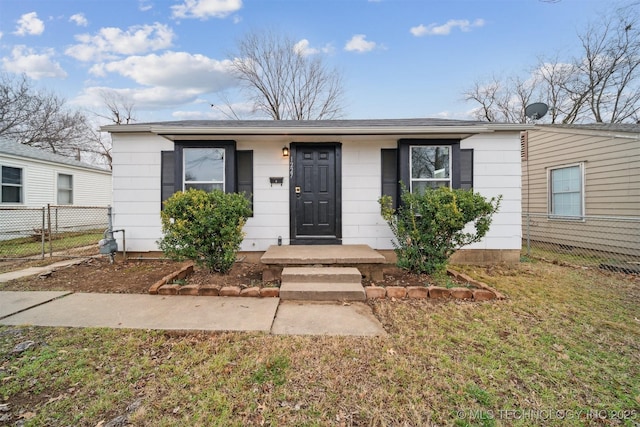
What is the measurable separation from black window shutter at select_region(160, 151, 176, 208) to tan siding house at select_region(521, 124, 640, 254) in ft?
27.6

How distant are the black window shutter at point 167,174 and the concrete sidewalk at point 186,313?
2.30m

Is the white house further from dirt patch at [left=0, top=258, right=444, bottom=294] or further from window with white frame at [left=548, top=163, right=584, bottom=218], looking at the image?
window with white frame at [left=548, top=163, right=584, bottom=218]

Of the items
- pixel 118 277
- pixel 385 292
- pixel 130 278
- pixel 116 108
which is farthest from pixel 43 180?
pixel 116 108

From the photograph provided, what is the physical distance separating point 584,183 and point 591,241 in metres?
1.48

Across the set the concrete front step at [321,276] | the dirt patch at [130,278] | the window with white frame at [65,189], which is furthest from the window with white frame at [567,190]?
the window with white frame at [65,189]

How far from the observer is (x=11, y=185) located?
8516 mm

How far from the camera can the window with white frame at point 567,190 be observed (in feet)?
22.4

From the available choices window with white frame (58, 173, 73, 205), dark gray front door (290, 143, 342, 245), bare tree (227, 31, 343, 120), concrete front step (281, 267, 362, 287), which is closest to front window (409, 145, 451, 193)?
dark gray front door (290, 143, 342, 245)

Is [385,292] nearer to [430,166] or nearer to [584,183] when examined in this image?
[430,166]

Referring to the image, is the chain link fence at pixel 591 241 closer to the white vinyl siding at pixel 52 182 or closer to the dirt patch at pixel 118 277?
the dirt patch at pixel 118 277

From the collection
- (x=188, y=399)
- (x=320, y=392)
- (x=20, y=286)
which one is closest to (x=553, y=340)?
(x=320, y=392)

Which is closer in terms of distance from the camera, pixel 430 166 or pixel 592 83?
pixel 430 166

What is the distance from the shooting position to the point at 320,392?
1.68 m

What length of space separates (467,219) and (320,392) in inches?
125
